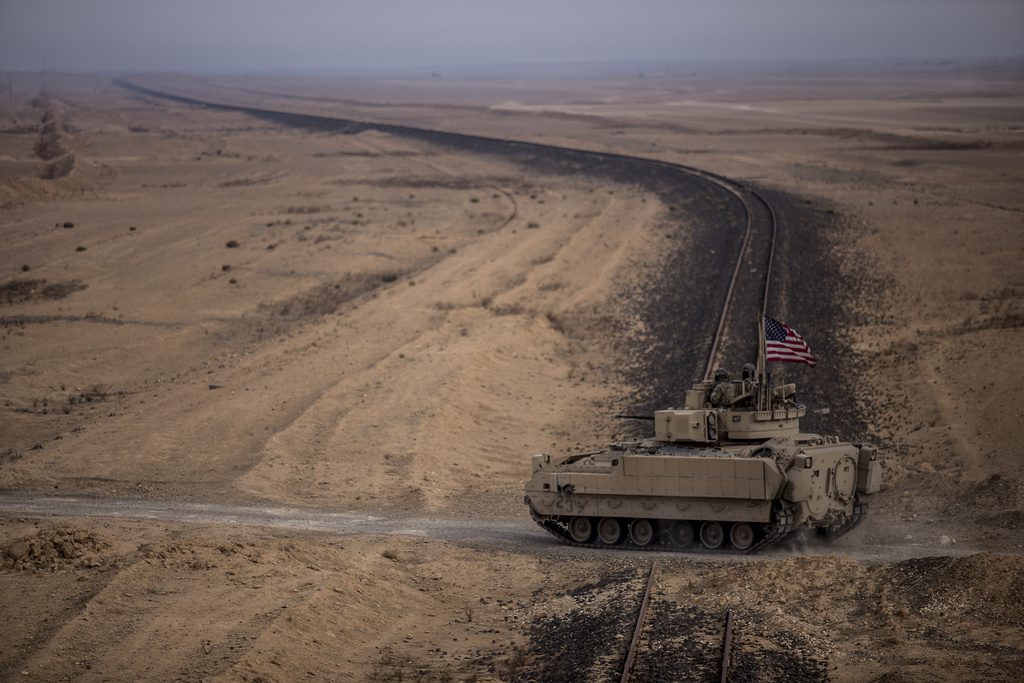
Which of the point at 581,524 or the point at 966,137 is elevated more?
the point at 966,137

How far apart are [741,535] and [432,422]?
10.5 m

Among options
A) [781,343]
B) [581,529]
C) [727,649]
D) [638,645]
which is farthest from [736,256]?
[727,649]

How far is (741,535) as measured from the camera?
21.1 meters

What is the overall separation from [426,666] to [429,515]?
26.3 feet

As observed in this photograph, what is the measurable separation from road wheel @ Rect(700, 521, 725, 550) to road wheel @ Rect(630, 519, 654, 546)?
3.00ft

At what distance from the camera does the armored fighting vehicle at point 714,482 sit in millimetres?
20516

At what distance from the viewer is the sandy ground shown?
16.7 metres

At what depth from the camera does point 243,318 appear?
43062 millimetres

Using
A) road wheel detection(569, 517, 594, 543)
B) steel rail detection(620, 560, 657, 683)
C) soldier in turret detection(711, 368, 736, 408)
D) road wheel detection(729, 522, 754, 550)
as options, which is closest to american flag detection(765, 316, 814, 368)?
soldier in turret detection(711, 368, 736, 408)

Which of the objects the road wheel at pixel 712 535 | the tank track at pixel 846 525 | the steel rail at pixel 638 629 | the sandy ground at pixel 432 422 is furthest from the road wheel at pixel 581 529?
the tank track at pixel 846 525

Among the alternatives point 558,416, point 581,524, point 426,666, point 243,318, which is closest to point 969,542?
point 581,524

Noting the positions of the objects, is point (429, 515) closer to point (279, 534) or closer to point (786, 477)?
point (279, 534)

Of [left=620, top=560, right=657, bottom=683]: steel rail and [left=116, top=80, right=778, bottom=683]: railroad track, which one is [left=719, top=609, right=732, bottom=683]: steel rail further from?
[left=620, top=560, right=657, bottom=683]: steel rail

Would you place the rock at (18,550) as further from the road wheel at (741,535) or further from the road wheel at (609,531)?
the road wheel at (741,535)
